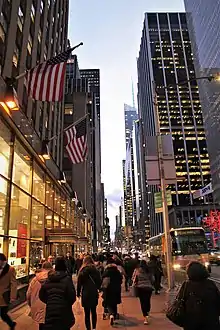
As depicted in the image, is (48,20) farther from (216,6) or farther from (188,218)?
(188,218)

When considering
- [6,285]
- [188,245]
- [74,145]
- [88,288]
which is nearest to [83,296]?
[88,288]

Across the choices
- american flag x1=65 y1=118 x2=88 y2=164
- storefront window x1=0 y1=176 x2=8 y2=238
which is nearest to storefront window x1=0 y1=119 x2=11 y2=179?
storefront window x1=0 y1=176 x2=8 y2=238

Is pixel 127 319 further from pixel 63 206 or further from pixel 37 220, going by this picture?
pixel 63 206

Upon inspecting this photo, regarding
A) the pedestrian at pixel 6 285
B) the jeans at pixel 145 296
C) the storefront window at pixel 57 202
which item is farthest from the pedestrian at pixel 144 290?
the storefront window at pixel 57 202

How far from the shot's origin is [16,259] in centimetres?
1515

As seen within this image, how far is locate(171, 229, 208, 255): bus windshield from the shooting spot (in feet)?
79.2

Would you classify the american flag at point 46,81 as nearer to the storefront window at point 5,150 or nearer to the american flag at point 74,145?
the storefront window at point 5,150

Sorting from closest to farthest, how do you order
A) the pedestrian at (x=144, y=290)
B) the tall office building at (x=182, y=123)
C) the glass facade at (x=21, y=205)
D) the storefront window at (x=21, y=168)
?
the pedestrian at (x=144, y=290)
the glass facade at (x=21, y=205)
the storefront window at (x=21, y=168)
the tall office building at (x=182, y=123)

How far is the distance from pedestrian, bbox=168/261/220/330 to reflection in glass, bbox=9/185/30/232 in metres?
11.4

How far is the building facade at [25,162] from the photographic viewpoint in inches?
544

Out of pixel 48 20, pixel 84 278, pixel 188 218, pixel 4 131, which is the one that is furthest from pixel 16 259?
pixel 188 218

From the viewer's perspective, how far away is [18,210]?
15562 mm

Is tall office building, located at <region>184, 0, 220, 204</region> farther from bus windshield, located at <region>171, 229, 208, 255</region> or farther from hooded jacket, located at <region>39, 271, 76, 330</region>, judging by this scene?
hooded jacket, located at <region>39, 271, 76, 330</region>

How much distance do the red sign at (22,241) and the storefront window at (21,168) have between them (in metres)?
2.02
